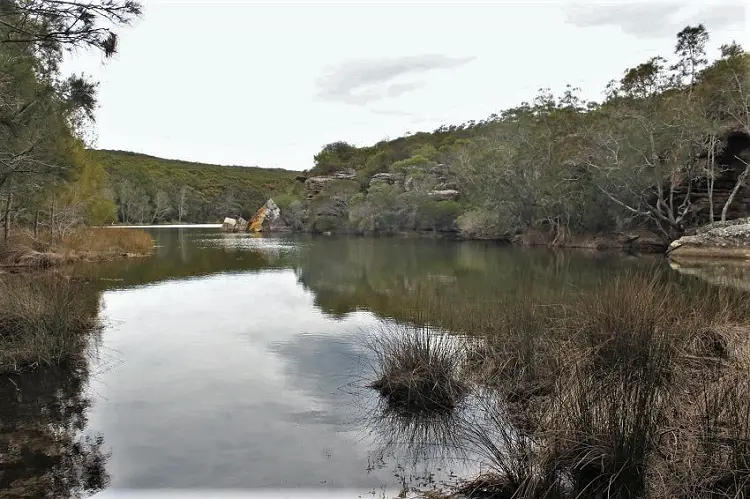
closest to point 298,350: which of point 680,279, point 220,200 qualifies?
point 680,279

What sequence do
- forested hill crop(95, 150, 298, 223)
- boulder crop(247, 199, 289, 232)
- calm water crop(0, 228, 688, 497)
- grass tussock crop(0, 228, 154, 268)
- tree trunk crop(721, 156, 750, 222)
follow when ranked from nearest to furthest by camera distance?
1. calm water crop(0, 228, 688, 497)
2. grass tussock crop(0, 228, 154, 268)
3. tree trunk crop(721, 156, 750, 222)
4. boulder crop(247, 199, 289, 232)
5. forested hill crop(95, 150, 298, 223)

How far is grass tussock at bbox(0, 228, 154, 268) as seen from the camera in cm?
1928

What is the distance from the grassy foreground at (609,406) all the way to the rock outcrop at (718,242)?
22.9 metres

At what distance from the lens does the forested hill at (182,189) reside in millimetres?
93125

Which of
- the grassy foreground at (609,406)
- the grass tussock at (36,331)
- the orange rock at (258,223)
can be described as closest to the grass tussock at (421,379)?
the grassy foreground at (609,406)

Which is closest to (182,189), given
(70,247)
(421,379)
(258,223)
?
(258,223)

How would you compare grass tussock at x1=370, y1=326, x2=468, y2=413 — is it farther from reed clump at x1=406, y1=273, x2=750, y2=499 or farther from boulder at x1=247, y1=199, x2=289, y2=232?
boulder at x1=247, y1=199, x2=289, y2=232

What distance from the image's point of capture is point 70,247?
23984mm

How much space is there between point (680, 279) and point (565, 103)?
30.5m

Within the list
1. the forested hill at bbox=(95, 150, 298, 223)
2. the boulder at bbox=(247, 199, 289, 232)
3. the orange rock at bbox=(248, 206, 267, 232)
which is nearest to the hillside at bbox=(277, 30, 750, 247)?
the boulder at bbox=(247, 199, 289, 232)

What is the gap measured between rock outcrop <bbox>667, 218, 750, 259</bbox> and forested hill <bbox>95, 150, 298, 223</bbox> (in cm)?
7198

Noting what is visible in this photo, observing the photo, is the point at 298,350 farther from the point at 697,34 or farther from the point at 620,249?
the point at 697,34

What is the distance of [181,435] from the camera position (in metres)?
5.53

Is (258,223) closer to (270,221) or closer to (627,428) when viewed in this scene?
(270,221)
